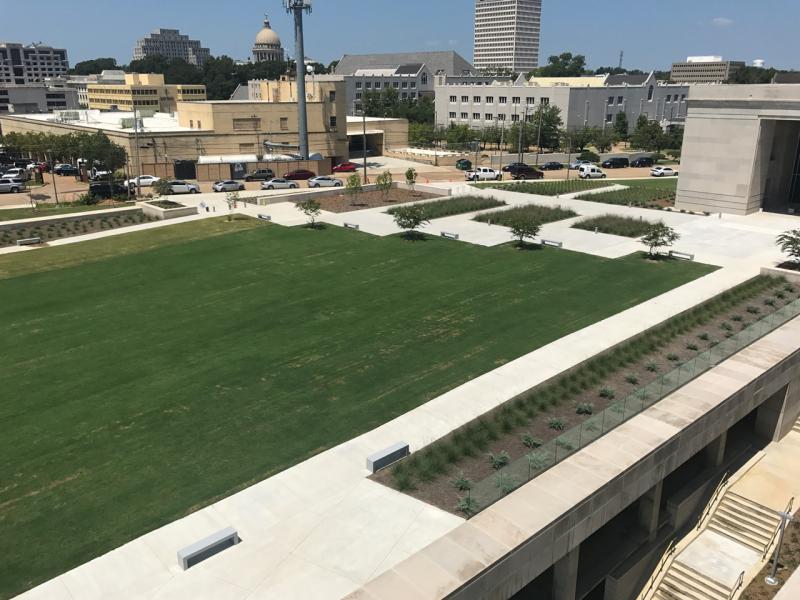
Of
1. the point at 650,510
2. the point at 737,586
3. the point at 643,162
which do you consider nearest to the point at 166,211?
Result: the point at 650,510

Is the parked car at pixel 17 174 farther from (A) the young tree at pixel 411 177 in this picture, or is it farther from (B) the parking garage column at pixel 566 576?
(B) the parking garage column at pixel 566 576

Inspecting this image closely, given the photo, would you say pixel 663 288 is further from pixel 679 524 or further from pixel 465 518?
pixel 465 518

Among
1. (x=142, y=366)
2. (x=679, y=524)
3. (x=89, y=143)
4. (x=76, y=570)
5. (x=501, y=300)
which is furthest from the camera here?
(x=89, y=143)

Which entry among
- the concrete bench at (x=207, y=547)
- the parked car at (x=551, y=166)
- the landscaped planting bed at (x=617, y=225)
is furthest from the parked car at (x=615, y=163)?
the concrete bench at (x=207, y=547)

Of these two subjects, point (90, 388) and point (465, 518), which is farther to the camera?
point (90, 388)

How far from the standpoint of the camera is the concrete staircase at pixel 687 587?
709 inches

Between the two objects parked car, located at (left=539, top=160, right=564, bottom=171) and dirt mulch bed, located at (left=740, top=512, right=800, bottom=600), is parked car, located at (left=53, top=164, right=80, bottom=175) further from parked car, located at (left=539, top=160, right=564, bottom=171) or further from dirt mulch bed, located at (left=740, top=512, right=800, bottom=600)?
dirt mulch bed, located at (left=740, top=512, right=800, bottom=600)

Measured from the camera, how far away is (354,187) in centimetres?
5028

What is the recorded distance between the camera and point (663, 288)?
1201 inches

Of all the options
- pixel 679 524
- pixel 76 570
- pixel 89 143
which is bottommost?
pixel 679 524

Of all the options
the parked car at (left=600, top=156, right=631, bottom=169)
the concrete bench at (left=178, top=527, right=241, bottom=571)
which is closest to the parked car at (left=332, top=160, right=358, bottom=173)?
the parked car at (left=600, top=156, right=631, bottom=169)

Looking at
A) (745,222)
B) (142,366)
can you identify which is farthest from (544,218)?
(142,366)

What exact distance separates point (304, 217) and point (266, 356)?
2402cm

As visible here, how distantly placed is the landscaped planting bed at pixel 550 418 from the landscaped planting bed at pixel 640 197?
1008 inches
